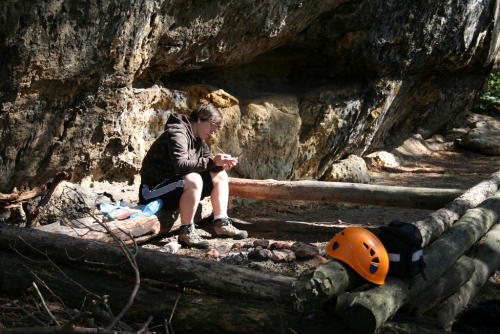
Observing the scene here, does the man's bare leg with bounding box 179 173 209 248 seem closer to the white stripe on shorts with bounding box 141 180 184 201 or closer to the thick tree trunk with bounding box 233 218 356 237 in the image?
the white stripe on shorts with bounding box 141 180 184 201

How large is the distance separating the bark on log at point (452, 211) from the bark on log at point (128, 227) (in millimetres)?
2386

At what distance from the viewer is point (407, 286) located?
230 centimetres

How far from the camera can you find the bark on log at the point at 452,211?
3195mm

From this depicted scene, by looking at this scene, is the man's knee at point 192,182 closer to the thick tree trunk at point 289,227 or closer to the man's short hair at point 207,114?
the man's short hair at point 207,114

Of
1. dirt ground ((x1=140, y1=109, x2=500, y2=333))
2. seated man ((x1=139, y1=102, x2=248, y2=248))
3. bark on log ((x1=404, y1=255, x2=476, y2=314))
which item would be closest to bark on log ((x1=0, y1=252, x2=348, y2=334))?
dirt ground ((x1=140, y1=109, x2=500, y2=333))

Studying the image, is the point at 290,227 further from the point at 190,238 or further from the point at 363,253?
the point at 363,253

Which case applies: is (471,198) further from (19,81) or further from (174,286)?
(19,81)

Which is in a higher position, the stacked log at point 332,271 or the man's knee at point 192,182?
the man's knee at point 192,182

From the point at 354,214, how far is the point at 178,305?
12.8ft

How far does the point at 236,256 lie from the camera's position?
3.47 metres

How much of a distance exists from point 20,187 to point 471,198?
4812mm

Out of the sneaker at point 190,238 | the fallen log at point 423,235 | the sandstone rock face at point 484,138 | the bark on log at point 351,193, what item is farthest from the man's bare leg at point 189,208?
the sandstone rock face at point 484,138

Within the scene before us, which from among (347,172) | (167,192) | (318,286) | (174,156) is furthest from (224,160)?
(347,172)

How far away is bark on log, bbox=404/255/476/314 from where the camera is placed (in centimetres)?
251
